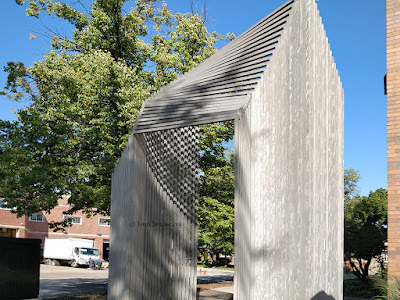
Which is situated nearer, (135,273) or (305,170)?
(305,170)

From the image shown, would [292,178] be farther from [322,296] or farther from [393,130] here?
[393,130]

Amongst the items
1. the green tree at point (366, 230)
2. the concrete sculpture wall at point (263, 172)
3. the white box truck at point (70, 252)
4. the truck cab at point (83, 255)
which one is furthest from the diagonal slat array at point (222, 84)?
the white box truck at point (70, 252)

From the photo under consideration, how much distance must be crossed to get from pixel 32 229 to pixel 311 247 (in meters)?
43.1

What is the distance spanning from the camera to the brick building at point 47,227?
41.0 metres

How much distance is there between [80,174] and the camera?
44.6ft

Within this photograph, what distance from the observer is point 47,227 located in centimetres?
4644

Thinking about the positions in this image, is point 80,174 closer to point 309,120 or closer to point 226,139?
point 226,139

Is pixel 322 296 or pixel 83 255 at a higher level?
pixel 322 296

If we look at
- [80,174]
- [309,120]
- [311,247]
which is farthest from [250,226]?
[80,174]

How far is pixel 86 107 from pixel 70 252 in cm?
2573

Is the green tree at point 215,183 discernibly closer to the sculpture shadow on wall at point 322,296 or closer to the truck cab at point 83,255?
the sculpture shadow on wall at point 322,296

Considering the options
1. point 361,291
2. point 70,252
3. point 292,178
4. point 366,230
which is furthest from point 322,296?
point 70,252

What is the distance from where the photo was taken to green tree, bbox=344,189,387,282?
22.4 metres

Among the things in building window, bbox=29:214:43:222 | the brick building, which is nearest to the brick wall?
the brick building
